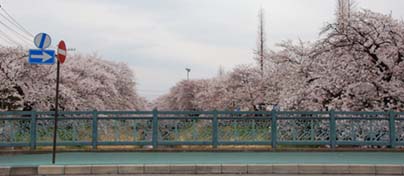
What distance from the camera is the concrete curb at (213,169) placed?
9445 millimetres

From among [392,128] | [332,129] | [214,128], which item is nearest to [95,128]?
[214,128]

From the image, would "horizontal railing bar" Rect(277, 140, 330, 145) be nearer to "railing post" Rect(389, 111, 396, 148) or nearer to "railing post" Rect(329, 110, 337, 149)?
"railing post" Rect(329, 110, 337, 149)

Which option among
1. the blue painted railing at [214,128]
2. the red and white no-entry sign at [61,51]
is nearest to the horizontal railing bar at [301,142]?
the blue painted railing at [214,128]

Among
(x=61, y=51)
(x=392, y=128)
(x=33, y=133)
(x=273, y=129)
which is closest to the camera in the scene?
(x=61, y=51)

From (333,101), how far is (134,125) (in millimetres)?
8569

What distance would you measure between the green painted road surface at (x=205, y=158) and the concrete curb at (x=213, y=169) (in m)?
0.51

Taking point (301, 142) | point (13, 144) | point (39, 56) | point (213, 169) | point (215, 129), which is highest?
point (39, 56)

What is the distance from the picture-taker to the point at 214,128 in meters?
12.8

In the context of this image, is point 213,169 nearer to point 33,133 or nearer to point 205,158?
point 205,158

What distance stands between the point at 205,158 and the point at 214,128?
1.85 metres

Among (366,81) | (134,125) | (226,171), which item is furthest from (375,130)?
(134,125)

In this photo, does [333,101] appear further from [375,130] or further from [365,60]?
[375,130]

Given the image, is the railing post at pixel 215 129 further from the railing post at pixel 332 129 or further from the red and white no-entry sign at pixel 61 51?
the red and white no-entry sign at pixel 61 51

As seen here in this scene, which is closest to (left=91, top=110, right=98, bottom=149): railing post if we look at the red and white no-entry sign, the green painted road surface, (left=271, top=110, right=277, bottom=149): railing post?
the green painted road surface
